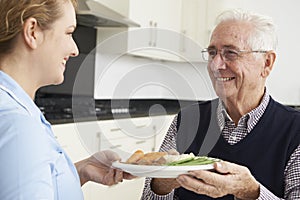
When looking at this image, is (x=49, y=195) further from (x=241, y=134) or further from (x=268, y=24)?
(x=268, y=24)

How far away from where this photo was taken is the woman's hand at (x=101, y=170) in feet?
4.54

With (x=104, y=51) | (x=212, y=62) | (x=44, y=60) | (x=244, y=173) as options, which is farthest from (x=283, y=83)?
(x=44, y=60)

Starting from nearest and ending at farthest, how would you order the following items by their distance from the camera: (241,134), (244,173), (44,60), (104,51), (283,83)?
(44,60) < (244,173) < (241,134) < (104,51) < (283,83)

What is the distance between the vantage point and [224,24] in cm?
167

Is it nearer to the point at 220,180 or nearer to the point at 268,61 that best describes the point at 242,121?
the point at 268,61

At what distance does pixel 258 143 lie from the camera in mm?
1574

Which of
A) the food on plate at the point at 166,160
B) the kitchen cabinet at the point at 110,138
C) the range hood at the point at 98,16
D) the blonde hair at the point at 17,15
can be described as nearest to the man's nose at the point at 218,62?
the kitchen cabinet at the point at 110,138

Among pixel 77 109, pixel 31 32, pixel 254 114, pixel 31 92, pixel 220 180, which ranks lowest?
pixel 77 109

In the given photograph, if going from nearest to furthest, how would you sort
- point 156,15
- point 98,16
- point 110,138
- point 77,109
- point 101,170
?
point 101,170
point 110,138
point 77,109
point 98,16
point 156,15

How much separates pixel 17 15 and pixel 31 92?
0.63ft

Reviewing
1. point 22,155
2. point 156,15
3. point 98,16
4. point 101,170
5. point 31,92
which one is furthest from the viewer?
point 156,15

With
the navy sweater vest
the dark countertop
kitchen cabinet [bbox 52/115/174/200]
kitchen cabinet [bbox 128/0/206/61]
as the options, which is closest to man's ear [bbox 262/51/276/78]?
the navy sweater vest

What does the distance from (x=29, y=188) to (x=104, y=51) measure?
10.9 feet

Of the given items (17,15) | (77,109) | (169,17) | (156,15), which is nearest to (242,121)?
(17,15)
